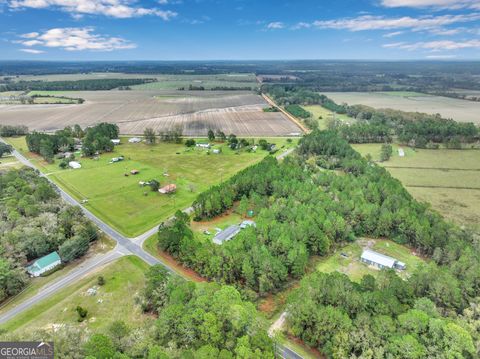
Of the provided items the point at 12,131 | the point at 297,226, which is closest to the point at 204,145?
the point at 297,226

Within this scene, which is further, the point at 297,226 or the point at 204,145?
the point at 204,145

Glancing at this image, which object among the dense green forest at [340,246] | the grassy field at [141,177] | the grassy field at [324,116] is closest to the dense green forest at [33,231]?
the grassy field at [141,177]

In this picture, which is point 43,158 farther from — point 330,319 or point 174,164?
point 330,319

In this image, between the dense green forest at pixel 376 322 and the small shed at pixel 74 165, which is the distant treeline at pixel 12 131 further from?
the dense green forest at pixel 376 322

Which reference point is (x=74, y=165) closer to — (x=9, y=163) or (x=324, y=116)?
(x=9, y=163)

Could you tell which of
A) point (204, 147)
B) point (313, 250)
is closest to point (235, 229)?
point (313, 250)
